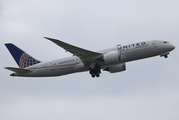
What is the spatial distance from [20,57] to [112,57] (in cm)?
1669

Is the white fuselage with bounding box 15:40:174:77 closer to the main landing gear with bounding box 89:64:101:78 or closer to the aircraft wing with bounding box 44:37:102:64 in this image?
the main landing gear with bounding box 89:64:101:78

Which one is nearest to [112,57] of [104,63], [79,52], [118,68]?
[104,63]

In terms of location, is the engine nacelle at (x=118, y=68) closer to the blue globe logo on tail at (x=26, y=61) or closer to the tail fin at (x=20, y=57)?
the tail fin at (x=20, y=57)

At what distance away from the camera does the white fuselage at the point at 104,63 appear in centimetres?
3688

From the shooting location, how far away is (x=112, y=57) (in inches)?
1419

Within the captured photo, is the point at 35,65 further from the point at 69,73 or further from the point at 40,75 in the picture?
the point at 69,73

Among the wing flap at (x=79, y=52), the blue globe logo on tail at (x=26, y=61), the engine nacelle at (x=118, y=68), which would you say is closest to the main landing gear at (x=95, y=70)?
the wing flap at (x=79, y=52)

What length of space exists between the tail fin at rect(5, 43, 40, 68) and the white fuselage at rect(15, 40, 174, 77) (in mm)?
1440

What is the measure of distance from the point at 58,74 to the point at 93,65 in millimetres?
5849

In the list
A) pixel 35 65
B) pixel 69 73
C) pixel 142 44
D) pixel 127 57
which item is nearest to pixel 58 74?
pixel 69 73

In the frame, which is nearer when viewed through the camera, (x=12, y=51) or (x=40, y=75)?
(x=40, y=75)

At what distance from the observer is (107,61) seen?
36375mm

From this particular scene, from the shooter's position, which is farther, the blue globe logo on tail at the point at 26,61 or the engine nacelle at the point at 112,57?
the blue globe logo on tail at the point at 26,61

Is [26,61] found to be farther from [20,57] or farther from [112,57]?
[112,57]
